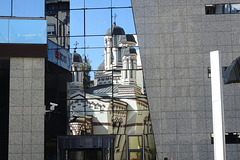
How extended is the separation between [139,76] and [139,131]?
3.31 metres

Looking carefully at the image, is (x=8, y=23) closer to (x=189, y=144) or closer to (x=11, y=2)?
(x=11, y=2)

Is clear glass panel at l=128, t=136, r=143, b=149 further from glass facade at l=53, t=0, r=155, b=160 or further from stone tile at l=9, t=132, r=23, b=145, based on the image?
stone tile at l=9, t=132, r=23, b=145

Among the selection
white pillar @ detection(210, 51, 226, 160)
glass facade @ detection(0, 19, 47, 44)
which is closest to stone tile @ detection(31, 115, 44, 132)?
glass facade @ detection(0, 19, 47, 44)

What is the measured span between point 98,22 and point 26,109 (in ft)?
22.9

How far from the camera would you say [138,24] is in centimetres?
2416

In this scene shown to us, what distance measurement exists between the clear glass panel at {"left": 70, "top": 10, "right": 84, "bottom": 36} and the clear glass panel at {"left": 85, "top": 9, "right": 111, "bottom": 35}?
1.22 ft

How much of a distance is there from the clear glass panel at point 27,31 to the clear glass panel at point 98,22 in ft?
10.7

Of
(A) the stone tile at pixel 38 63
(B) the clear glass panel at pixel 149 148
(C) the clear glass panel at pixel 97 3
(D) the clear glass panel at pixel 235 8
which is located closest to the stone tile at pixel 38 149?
(A) the stone tile at pixel 38 63

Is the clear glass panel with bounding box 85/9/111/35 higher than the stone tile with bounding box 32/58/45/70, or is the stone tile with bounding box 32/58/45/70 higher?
the clear glass panel with bounding box 85/9/111/35

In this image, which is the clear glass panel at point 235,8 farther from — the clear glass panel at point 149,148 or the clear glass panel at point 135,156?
the clear glass panel at point 135,156

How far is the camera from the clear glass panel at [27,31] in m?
21.9

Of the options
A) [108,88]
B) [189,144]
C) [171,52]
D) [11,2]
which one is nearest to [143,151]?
[189,144]

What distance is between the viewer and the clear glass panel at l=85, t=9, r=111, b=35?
2438 cm

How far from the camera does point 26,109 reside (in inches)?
854
